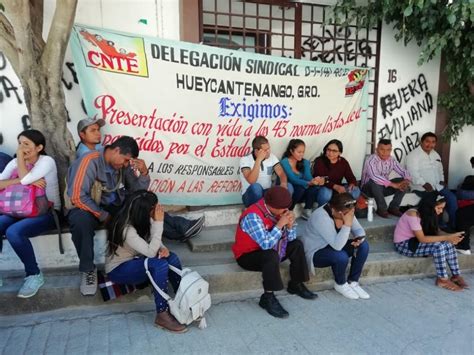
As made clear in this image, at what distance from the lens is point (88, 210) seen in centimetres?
325

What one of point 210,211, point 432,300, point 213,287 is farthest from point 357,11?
point 213,287

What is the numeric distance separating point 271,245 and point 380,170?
2.82 metres

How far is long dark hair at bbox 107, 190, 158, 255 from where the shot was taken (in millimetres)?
3043

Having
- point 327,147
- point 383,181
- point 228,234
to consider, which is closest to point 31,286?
point 228,234

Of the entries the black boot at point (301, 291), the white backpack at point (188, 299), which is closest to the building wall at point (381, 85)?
the white backpack at point (188, 299)

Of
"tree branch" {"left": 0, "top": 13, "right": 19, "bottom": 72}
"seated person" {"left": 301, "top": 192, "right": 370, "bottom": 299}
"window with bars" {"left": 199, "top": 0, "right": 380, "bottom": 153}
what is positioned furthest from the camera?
"window with bars" {"left": 199, "top": 0, "right": 380, "bottom": 153}

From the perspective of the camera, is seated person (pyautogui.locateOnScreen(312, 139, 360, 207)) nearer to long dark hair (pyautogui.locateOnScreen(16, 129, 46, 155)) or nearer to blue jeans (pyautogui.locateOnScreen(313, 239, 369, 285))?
blue jeans (pyautogui.locateOnScreen(313, 239, 369, 285))

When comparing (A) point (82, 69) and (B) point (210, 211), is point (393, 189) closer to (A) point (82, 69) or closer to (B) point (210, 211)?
(B) point (210, 211)

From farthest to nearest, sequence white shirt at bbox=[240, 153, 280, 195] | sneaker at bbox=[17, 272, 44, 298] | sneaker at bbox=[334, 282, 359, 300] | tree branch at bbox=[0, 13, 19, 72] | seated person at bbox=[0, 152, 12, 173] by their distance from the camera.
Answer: white shirt at bbox=[240, 153, 280, 195], seated person at bbox=[0, 152, 12, 173], sneaker at bbox=[334, 282, 359, 300], tree branch at bbox=[0, 13, 19, 72], sneaker at bbox=[17, 272, 44, 298]

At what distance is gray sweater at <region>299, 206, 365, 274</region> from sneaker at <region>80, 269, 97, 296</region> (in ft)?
6.48

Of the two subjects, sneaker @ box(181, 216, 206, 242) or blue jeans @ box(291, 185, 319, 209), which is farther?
blue jeans @ box(291, 185, 319, 209)

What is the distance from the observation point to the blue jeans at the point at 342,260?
362cm

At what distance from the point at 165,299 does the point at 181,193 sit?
1761 millimetres

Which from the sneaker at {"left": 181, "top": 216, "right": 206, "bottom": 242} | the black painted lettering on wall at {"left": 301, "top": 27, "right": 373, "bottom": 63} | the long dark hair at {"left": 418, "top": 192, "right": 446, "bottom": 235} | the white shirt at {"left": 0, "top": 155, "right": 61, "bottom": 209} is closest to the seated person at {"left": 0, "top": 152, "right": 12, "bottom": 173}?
the white shirt at {"left": 0, "top": 155, "right": 61, "bottom": 209}
